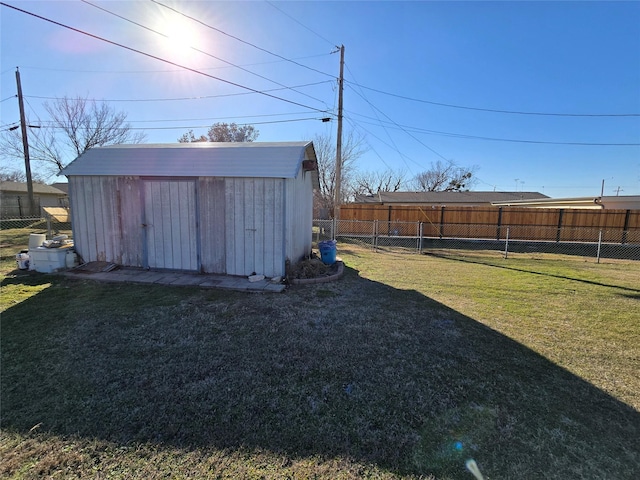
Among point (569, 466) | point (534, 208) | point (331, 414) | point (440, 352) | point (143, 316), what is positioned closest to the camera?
point (569, 466)

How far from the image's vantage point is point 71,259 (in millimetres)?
6672

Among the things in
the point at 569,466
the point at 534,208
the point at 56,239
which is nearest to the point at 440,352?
the point at 569,466

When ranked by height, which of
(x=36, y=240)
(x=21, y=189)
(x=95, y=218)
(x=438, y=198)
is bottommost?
(x=36, y=240)

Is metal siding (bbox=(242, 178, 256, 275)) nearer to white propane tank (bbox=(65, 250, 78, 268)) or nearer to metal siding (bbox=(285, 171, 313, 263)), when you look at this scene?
metal siding (bbox=(285, 171, 313, 263))

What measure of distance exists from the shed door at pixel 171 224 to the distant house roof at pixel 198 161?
0.32 meters

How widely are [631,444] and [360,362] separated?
2.10 m

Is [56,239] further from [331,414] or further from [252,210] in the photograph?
[331,414]

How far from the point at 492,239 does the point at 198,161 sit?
1515 cm

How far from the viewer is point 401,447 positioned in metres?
2.02

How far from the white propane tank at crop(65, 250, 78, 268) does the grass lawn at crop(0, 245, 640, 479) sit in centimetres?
144

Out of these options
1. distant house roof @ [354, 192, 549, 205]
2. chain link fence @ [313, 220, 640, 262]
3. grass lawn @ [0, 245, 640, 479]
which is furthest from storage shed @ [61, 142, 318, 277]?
distant house roof @ [354, 192, 549, 205]

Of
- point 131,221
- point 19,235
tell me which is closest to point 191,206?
point 131,221

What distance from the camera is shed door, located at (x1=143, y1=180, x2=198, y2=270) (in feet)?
20.7

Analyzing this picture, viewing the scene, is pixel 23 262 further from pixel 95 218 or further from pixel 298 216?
pixel 298 216
